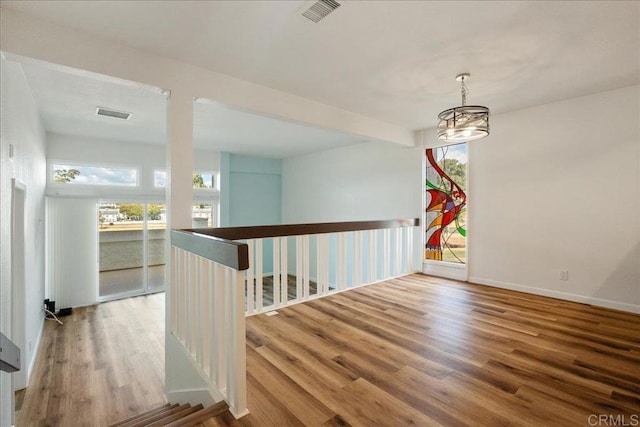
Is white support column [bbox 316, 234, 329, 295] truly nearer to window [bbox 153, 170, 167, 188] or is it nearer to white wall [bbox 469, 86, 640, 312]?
white wall [bbox 469, 86, 640, 312]

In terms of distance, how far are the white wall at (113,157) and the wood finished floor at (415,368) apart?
3319 mm

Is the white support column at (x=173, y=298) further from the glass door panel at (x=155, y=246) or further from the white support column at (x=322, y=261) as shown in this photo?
the glass door panel at (x=155, y=246)

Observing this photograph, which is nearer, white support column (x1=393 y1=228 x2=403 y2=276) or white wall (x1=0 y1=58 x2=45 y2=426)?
white wall (x1=0 y1=58 x2=45 y2=426)

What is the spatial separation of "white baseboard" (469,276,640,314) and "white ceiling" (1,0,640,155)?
243 centimetres

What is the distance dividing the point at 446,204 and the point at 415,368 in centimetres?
333

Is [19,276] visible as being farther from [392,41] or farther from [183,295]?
[392,41]

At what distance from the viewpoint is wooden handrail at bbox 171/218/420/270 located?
5.39 feet

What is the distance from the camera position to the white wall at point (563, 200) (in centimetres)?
334

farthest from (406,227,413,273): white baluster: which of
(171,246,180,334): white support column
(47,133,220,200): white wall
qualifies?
(47,133,220,200): white wall

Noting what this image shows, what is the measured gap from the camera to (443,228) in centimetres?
496

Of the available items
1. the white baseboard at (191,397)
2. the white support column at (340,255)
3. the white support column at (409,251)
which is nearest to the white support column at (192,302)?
the white baseboard at (191,397)

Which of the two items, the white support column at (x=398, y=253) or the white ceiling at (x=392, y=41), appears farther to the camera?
A: the white support column at (x=398, y=253)

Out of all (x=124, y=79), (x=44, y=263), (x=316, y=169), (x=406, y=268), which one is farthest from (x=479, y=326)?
(x=44, y=263)

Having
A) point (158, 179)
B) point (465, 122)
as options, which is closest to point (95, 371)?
point (158, 179)
